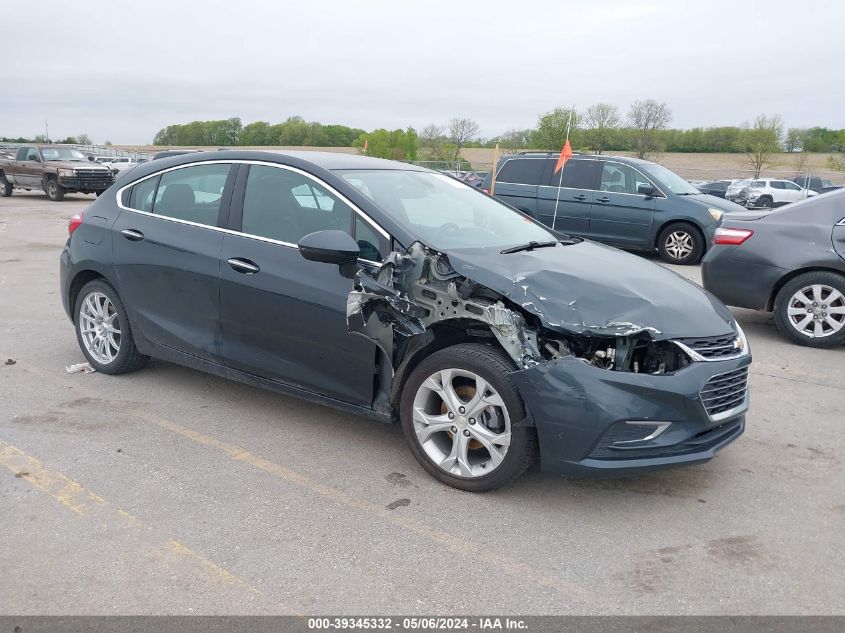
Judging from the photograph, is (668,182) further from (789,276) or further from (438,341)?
(438,341)

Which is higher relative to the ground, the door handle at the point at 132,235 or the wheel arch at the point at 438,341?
the door handle at the point at 132,235

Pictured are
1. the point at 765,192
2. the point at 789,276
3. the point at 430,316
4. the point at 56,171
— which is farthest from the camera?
the point at 765,192

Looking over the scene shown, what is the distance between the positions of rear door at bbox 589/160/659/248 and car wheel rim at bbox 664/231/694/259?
0.34 metres

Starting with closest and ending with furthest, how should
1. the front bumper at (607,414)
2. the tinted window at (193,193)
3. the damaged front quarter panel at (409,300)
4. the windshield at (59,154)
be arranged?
the front bumper at (607,414), the damaged front quarter panel at (409,300), the tinted window at (193,193), the windshield at (59,154)

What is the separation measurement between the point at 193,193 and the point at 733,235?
508cm

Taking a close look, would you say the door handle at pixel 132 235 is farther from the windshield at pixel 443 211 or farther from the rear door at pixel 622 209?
the rear door at pixel 622 209

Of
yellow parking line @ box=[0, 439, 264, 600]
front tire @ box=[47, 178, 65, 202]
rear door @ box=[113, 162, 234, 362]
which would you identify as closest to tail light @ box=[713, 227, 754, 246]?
rear door @ box=[113, 162, 234, 362]

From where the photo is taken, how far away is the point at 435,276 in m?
3.81

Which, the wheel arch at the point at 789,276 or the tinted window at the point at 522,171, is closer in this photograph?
the wheel arch at the point at 789,276

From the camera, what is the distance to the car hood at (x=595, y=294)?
3.52 m

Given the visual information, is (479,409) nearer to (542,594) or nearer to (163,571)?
(542,594)

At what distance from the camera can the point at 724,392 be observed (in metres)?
3.68

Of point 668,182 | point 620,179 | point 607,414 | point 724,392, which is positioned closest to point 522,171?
point 620,179

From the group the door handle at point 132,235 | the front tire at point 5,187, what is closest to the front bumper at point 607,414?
the door handle at point 132,235
